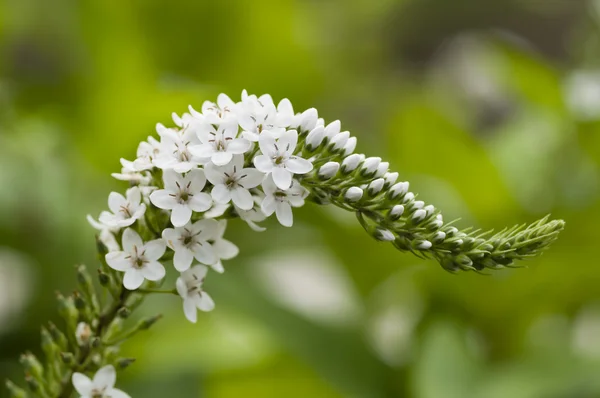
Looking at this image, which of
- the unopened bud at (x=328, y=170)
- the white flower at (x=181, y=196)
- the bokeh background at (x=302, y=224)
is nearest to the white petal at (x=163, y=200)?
the white flower at (x=181, y=196)

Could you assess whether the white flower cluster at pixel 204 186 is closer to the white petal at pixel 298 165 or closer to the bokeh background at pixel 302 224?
the white petal at pixel 298 165

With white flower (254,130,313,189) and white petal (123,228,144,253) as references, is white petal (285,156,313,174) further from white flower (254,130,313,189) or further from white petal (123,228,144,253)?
white petal (123,228,144,253)

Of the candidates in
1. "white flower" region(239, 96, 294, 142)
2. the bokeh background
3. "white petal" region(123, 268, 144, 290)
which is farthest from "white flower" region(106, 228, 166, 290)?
the bokeh background

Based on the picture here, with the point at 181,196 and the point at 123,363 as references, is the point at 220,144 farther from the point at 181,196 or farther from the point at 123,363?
the point at 123,363

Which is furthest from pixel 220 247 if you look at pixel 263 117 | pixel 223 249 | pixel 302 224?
pixel 302 224

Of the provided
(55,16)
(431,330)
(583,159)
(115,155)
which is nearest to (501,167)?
(583,159)

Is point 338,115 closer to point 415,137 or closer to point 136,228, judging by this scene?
point 415,137
